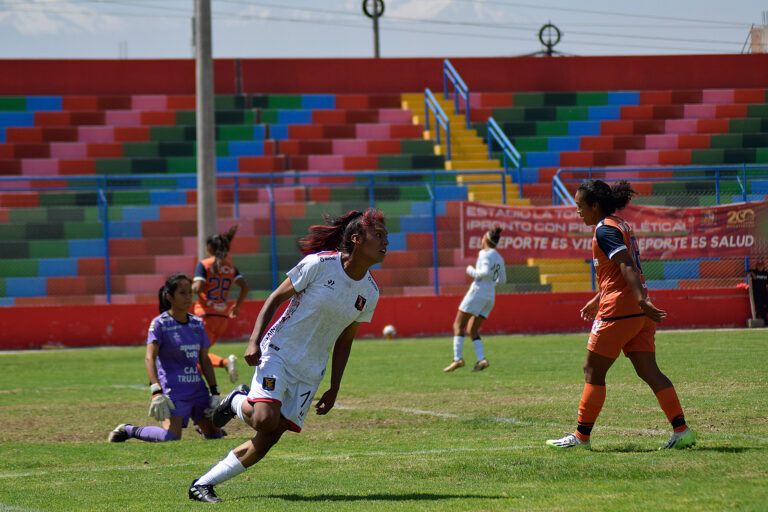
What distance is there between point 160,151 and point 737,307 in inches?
637

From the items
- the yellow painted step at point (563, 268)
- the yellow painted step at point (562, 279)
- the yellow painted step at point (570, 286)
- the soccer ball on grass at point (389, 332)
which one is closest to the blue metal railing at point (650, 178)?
the yellow painted step at point (563, 268)

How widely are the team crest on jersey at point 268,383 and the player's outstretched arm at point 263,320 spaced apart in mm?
120

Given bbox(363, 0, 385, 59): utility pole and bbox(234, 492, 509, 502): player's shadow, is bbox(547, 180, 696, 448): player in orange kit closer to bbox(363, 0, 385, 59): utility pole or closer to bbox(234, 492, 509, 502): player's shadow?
bbox(234, 492, 509, 502): player's shadow

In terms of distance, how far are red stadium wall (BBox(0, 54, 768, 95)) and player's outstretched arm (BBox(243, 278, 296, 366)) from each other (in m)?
27.0

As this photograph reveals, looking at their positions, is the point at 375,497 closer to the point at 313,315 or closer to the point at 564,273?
the point at 313,315

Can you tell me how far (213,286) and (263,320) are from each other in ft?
28.7

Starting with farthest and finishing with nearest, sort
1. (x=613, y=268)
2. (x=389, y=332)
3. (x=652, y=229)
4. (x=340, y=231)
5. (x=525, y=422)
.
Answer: (x=652, y=229) → (x=389, y=332) → (x=525, y=422) → (x=613, y=268) → (x=340, y=231)

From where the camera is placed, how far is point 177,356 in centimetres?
941

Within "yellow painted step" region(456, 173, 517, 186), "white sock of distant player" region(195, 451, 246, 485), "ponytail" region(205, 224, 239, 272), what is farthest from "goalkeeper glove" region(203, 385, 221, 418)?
"yellow painted step" region(456, 173, 517, 186)

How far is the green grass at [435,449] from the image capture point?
19.5 feet

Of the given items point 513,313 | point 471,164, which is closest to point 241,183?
point 471,164

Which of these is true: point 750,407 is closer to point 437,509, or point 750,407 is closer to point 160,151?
point 437,509

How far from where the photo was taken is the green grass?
5941mm

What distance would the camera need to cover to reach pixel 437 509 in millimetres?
5590
